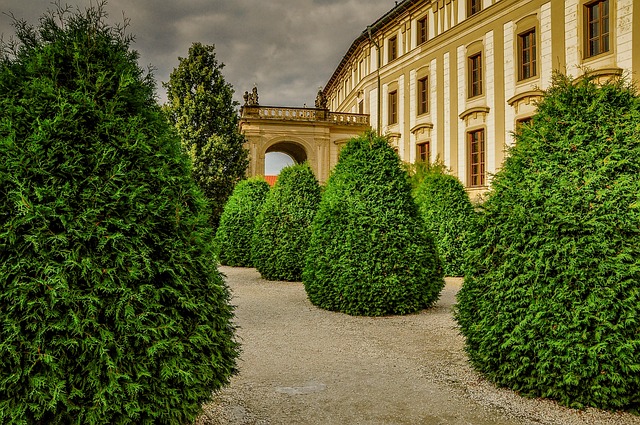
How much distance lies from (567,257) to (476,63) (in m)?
21.4

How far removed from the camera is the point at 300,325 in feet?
24.9

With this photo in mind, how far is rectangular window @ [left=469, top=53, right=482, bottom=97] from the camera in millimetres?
22938

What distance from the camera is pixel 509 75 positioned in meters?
21.0

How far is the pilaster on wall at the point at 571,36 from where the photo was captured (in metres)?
17.7

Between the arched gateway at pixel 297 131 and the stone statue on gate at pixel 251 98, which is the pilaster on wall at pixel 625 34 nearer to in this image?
the arched gateway at pixel 297 131

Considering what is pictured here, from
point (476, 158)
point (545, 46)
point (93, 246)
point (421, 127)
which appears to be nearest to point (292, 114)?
point (421, 127)

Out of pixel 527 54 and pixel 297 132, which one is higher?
pixel 527 54

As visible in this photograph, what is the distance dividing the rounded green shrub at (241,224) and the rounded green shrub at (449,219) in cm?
557

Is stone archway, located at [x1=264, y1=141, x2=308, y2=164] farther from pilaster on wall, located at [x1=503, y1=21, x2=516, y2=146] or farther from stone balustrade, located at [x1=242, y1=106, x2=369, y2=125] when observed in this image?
pilaster on wall, located at [x1=503, y1=21, x2=516, y2=146]

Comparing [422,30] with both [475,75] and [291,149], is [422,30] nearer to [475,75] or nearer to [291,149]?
[475,75]

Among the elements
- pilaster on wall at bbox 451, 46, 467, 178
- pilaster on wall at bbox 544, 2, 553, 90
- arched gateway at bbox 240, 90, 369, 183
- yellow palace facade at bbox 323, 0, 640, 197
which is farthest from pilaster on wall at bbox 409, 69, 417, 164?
pilaster on wall at bbox 544, 2, 553, 90

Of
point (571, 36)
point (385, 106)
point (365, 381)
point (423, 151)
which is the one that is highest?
point (385, 106)

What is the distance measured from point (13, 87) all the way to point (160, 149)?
3.08 feet

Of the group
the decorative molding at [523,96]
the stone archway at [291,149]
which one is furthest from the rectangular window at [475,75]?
the stone archway at [291,149]
